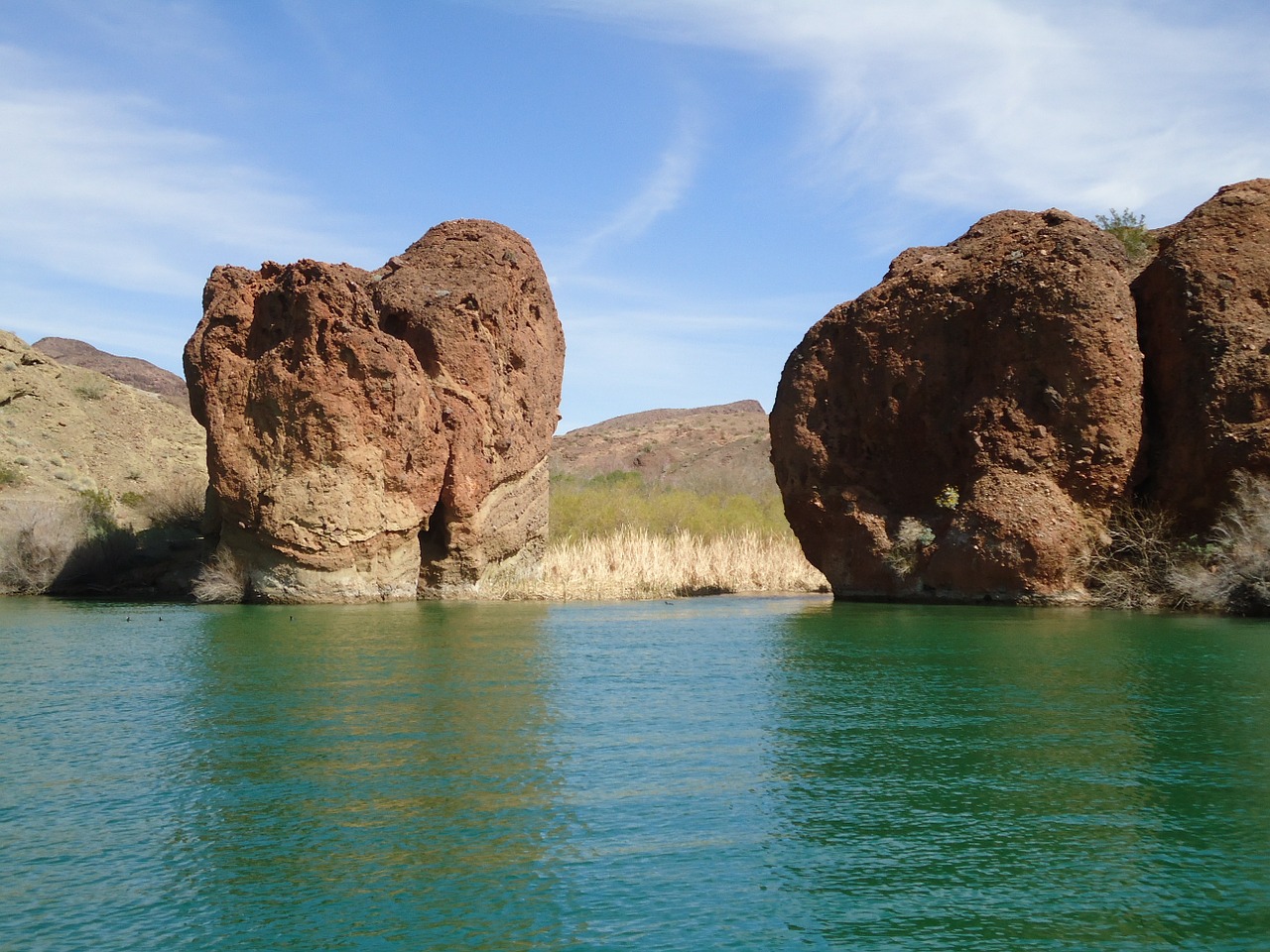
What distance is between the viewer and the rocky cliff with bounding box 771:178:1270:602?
19.4 m

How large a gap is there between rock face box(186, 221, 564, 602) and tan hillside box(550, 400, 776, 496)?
129ft

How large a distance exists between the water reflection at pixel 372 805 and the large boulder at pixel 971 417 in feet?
35.9

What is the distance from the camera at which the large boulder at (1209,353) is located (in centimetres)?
1867

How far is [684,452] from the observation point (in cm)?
8556

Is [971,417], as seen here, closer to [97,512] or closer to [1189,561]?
[1189,561]

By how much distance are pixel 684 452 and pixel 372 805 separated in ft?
260

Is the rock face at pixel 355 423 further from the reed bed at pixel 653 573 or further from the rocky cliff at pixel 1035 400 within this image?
the rocky cliff at pixel 1035 400

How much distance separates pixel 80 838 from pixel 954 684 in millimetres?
7846

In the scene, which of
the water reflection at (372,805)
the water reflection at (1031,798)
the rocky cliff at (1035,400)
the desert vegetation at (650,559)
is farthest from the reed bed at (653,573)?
the water reflection at (1031,798)

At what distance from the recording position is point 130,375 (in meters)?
86.9

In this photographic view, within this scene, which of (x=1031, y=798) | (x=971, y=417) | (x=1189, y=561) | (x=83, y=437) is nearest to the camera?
(x=1031, y=798)

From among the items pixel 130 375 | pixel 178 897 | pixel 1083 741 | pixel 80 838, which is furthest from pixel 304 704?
pixel 130 375

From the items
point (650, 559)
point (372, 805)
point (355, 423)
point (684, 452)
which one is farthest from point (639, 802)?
point (684, 452)

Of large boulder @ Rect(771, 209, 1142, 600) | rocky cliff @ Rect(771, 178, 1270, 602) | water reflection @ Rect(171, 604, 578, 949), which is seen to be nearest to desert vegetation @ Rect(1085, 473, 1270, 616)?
rocky cliff @ Rect(771, 178, 1270, 602)
